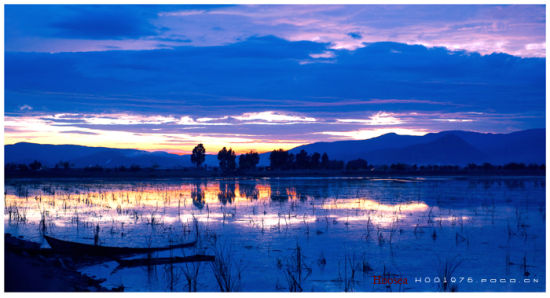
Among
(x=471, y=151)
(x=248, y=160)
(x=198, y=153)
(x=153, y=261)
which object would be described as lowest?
(x=153, y=261)

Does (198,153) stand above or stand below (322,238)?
above

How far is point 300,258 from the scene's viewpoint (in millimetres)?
9562

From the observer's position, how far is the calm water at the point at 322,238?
27.5 ft

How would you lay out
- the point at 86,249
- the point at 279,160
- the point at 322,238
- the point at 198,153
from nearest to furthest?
A: the point at 86,249, the point at 322,238, the point at 198,153, the point at 279,160

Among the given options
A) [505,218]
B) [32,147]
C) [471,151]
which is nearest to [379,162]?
[471,151]

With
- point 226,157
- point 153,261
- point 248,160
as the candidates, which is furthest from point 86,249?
point 226,157

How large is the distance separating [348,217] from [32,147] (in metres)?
190

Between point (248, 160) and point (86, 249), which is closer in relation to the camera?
point (86, 249)

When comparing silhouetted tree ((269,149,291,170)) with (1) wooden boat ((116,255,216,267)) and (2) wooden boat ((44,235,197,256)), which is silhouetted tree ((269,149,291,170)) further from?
(1) wooden boat ((116,255,216,267))

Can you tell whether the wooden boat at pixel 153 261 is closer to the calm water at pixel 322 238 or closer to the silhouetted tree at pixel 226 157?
the calm water at pixel 322 238

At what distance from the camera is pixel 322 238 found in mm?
11758

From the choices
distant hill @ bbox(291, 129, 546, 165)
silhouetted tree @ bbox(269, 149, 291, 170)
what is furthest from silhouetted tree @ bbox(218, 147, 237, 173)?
distant hill @ bbox(291, 129, 546, 165)

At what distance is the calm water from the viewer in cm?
838

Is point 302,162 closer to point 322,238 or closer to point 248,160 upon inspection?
point 248,160
